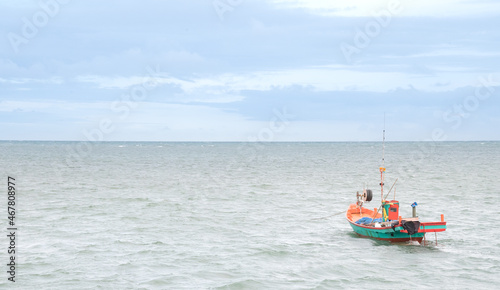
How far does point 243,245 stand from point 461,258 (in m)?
9.88

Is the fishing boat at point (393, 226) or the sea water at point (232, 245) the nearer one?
the sea water at point (232, 245)

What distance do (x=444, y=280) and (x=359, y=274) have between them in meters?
3.15

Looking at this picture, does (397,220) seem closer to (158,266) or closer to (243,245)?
(243,245)

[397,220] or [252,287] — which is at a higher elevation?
[397,220]

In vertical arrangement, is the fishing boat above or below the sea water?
above

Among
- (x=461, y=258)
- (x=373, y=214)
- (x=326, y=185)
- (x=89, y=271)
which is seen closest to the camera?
(x=89, y=271)

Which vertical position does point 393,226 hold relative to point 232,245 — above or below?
above

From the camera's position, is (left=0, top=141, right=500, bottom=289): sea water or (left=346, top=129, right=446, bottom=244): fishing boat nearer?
(left=0, top=141, right=500, bottom=289): sea water

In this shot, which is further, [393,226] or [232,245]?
[232,245]

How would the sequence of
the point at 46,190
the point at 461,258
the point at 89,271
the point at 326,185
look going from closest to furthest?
the point at 89,271, the point at 461,258, the point at 46,190, the point at 326,185

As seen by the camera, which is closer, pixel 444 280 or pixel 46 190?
pixel 444 280

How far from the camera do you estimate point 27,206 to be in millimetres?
37812

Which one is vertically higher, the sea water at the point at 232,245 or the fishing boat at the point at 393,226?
the fishing boat at the point at 393,226

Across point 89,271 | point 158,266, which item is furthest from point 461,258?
point 89,271
